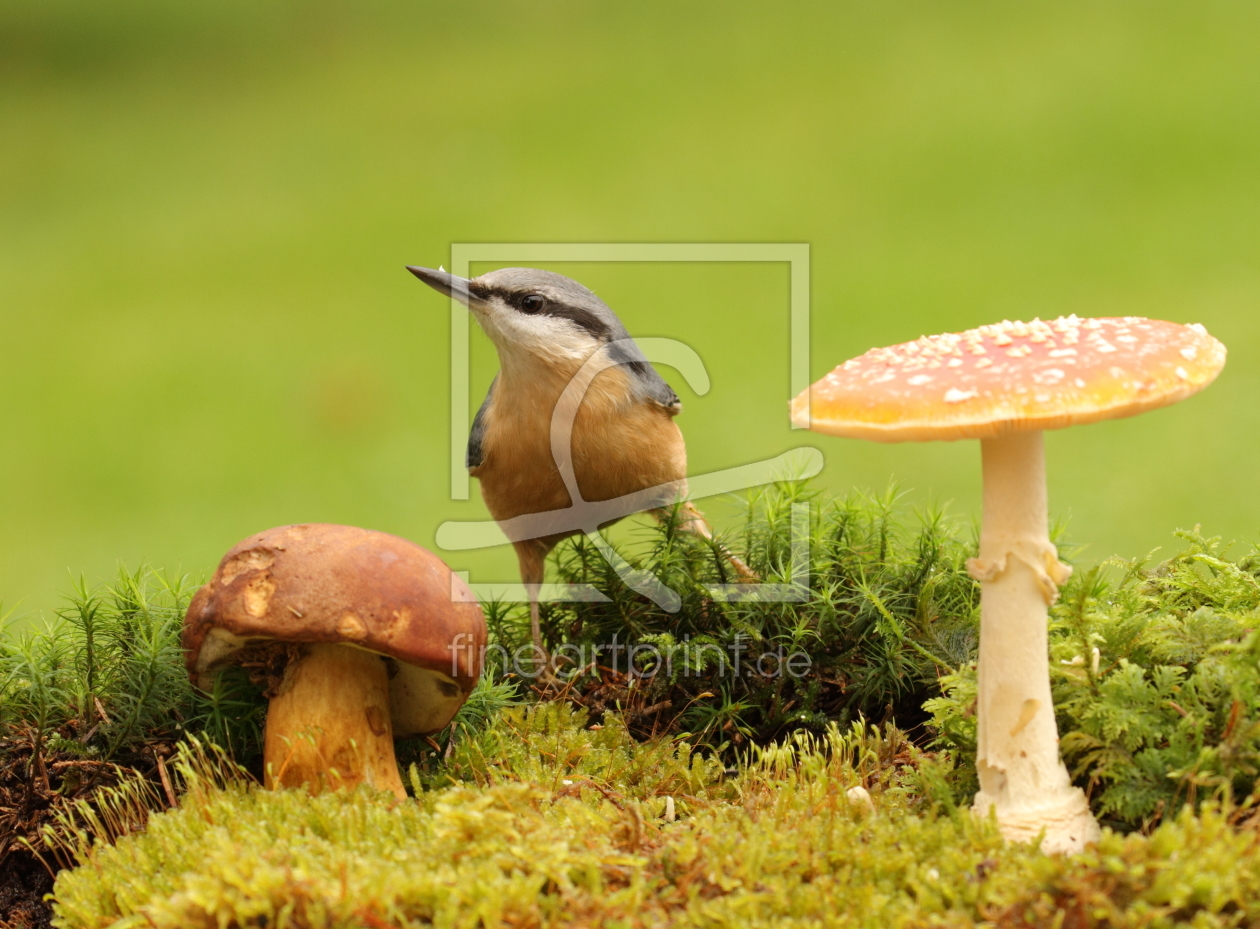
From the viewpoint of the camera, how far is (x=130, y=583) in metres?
2.77

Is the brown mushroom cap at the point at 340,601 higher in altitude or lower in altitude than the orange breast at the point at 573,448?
lower

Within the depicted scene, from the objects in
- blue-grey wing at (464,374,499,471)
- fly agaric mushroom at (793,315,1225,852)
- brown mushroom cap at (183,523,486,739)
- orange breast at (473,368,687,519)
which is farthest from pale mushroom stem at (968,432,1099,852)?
blue-grey wing at (464,374,499,471)

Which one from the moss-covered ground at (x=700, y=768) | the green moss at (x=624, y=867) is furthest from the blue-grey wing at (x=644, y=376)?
the green moss at (x=624, y=867)

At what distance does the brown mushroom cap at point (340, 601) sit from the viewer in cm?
210

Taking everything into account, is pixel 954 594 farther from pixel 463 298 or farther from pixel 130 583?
pixel 130 583

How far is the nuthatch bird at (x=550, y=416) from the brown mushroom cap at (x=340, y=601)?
101cm

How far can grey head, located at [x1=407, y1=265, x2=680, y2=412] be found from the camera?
3287 mm

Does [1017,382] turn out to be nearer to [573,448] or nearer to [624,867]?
[624,867]

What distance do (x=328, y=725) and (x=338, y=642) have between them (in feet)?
0.90

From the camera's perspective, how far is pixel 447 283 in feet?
10.4

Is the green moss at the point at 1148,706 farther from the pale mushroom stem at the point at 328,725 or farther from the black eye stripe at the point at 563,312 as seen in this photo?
the black eye stripe at the point at 563,312

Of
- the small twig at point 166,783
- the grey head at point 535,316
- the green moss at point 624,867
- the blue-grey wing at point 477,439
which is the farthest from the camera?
the blue-grey wing at point 477,439

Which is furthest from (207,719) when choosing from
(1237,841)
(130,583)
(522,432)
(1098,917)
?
(1237,841)

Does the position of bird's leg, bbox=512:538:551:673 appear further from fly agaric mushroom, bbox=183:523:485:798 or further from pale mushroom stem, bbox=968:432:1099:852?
pale mushroom stem, bbox=968:432:1099:852
